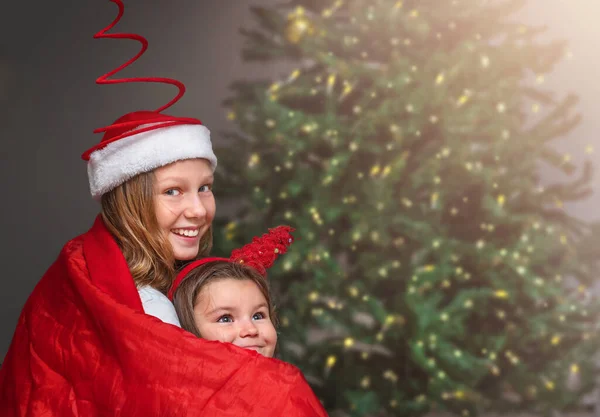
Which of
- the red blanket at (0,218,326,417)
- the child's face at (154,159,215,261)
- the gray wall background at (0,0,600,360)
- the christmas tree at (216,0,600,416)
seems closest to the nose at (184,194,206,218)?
the child's face at (154,159,215,261)

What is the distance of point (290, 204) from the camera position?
11.2 feet

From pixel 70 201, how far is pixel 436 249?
2.18 m

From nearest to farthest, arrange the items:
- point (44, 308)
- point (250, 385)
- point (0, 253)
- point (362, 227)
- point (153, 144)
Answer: point (250, 385)
point (44, 308)
point (153, 144)
point (362, 227)
point (0, 253)

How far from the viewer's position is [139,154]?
1.69 meters

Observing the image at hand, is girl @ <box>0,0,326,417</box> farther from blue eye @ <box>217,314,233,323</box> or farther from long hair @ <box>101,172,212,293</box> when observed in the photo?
blue eye @ <box>217,314,233,323</box>

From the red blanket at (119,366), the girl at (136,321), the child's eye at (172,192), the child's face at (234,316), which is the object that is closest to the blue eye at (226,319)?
the child's face at (234,316)

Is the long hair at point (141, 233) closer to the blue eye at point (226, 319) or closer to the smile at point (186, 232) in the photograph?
the smile at point (186, 232)

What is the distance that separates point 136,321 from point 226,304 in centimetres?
30

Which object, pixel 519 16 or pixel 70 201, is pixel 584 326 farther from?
pixel 70 201

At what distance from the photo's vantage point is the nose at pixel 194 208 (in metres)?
1.69

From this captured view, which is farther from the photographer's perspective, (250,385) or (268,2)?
(268,2)

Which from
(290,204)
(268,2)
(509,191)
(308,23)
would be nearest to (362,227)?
(290,204)

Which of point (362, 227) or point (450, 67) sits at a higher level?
point (450, 67)

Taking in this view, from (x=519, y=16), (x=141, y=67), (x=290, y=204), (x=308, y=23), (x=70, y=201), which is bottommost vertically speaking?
(x=70, y=201)
